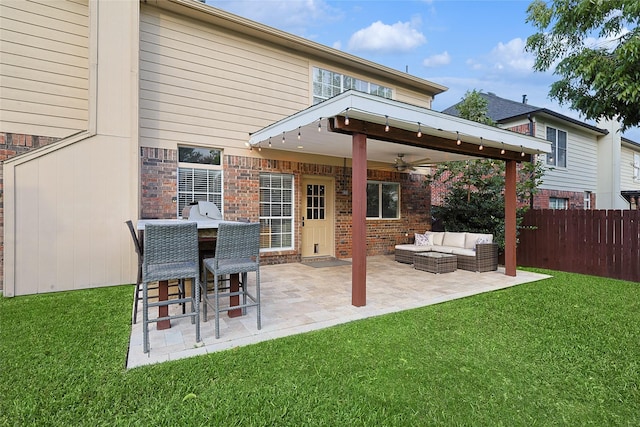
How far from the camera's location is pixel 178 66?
6.46 meters

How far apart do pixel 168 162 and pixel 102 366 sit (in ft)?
14.5

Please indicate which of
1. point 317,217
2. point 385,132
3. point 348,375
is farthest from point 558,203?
point 348,375

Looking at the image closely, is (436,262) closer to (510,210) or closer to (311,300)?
(510,210)

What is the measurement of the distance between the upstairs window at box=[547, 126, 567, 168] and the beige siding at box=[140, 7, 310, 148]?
9385mm

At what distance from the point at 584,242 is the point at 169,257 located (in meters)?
8.81

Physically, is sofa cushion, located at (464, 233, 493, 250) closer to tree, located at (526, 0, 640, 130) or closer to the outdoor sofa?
the outdoor sofa

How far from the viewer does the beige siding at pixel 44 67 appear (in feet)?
17.1

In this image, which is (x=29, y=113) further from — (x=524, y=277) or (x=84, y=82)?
(x=524, y=277)

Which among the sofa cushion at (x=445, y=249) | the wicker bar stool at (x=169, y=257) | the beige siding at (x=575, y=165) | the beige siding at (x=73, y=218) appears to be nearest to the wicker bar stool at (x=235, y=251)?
the wicker bar stool at (x=169, y=257)

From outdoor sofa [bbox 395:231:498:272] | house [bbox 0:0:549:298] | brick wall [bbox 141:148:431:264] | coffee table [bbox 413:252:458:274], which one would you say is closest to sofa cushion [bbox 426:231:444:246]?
outdoor sofa [bbox 395:231:498:272]

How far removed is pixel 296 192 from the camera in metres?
7.88

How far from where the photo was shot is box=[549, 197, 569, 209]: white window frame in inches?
459

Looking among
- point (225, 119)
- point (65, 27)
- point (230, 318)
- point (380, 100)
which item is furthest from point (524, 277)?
point (65, 27)

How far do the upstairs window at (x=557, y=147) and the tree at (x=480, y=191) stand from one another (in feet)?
10.5
